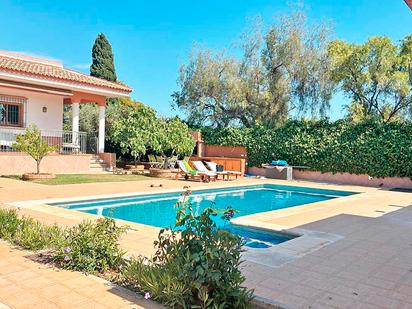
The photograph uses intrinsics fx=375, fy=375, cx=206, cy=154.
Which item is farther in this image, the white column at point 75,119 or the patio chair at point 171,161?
the patio chair at point 171,161

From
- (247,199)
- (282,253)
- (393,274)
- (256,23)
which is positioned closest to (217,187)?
(247,199)

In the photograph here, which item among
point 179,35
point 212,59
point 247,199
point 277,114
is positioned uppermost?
point 179,35

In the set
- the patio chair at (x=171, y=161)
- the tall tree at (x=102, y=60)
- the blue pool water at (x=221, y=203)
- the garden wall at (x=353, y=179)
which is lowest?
the blue pool water at (x=221, y=203)

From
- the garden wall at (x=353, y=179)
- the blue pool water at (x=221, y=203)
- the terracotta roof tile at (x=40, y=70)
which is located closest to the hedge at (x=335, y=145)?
the garden wall at (x=353, y=179)

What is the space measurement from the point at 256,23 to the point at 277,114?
6539mm

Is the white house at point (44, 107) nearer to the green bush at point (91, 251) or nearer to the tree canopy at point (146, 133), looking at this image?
the tree canopy at point (146, 133)

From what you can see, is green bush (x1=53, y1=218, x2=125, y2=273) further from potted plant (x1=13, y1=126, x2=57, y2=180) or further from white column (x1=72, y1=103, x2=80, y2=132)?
white column (x1=72, y1=103, x2=80, y2=132)

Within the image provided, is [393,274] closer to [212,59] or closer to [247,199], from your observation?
[247,199]

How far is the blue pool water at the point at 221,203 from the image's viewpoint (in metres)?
8.30

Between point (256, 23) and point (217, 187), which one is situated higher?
point (256, 23)

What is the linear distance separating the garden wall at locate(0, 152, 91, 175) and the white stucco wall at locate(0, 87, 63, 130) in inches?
119

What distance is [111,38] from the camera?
38.2 m

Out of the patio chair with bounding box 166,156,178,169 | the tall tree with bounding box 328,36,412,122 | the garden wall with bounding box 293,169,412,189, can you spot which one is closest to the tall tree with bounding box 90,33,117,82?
the patio chair with bounding box 166,156,178,169

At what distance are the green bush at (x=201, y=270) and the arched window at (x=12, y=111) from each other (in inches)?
722
